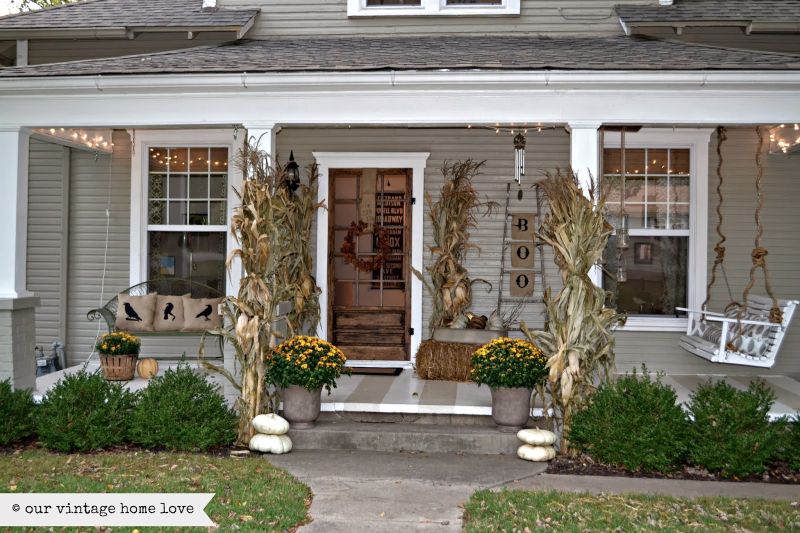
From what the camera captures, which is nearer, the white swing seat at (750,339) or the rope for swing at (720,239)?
the white swing seat at (750,339)

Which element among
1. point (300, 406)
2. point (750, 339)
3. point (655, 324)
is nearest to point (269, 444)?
point (300, 406)

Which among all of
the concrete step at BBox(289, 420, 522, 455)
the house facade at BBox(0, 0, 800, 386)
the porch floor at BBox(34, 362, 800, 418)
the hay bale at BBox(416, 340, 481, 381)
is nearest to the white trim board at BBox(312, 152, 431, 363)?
the house facade at BBox(0, 0, 800, 386)

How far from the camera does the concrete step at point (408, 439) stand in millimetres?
6020

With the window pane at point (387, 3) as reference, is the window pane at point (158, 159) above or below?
below

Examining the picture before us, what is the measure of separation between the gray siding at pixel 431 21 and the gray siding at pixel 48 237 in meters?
2.80

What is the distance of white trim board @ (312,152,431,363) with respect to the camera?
855 cm

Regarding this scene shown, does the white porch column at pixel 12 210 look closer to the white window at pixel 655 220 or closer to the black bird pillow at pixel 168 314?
the black bird pillow at pixel 168 314

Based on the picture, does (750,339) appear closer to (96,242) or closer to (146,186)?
(146,186)

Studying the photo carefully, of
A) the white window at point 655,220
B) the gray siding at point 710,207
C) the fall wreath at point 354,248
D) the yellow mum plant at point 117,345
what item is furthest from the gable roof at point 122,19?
the white window at point 655,220

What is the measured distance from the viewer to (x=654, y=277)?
27.4ft

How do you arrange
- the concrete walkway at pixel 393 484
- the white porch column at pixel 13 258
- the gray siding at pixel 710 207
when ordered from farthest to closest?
the gray siding at pixel 710 207 → the white porch column at pixel 13 258 → the concrete walkway at pixel 393 484

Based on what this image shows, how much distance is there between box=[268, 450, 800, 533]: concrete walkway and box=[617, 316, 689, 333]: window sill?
10.1 feet

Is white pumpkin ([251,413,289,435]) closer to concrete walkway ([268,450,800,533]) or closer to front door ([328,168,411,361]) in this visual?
concrete walkway ([268,450,800,533])

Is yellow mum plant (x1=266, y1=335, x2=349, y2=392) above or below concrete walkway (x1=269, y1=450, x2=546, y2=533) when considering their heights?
above
